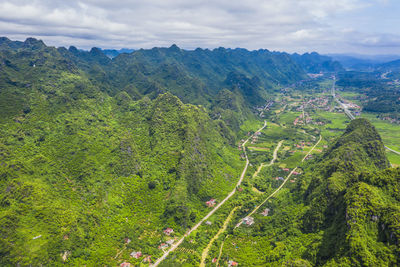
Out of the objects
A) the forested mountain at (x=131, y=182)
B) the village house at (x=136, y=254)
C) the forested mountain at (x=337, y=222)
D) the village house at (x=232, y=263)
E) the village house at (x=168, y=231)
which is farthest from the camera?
the village house at (x=168, y=231)

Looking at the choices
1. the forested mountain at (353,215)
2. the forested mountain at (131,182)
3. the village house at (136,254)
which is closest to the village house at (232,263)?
the forested mountain at (131,182)

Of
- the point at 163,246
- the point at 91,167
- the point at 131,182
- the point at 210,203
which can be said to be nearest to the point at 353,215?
the point at 210,203

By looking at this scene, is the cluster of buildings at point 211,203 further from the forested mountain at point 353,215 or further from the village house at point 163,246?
the forested mountain at point 353,215

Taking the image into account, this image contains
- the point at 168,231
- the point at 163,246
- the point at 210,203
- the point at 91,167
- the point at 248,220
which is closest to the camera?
the point at 163,246

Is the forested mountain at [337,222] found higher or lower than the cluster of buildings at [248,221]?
higher

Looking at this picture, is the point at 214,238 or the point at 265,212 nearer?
the point at 214,238

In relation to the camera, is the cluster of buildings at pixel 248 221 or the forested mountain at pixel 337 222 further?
the cluster of buildings at pixel 248 221

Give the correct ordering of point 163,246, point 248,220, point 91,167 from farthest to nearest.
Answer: point 91,167 < point 248,220 < point 163,246

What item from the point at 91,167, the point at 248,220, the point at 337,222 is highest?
the point at 91,167

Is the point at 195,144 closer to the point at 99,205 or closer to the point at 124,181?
the point at 124,181

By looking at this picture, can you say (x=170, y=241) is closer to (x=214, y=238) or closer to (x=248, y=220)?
(x=214, y=238)

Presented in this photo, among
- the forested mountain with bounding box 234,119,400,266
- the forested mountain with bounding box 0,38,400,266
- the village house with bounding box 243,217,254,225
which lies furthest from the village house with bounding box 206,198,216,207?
the forested mountain with bounding box 234,119,400,266

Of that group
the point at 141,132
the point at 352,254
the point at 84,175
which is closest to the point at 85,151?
the point at 84,175
